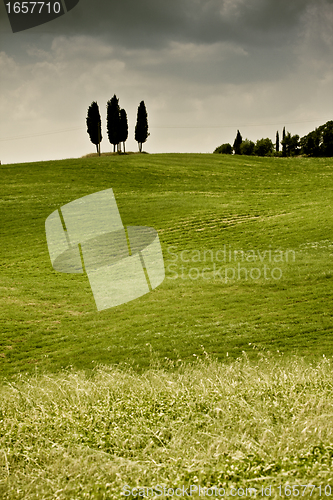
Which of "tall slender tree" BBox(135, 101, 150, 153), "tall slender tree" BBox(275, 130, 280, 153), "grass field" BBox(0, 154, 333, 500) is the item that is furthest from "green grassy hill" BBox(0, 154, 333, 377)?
"tall slender tree" BBox(275, 130, 280, 153)

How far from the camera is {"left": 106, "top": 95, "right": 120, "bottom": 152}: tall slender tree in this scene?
82.4 metres

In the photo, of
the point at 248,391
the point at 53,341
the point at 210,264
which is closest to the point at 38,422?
the point at 248,391

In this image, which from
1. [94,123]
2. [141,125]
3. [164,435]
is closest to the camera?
[164,435]

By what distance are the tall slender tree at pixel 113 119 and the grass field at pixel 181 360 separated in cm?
4928

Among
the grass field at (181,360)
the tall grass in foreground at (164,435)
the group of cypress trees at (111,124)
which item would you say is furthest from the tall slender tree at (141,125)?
the tall grass in foreground at (164,435)

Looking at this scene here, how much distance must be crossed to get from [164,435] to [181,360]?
5.18 m

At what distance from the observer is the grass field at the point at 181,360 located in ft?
17.8

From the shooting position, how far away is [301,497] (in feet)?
15.7

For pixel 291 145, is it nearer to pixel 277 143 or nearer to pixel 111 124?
pixel 277 143

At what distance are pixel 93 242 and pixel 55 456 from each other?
80.7ft

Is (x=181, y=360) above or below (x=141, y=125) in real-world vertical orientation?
below

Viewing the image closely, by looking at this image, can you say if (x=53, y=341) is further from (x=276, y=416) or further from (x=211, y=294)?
(x=276, y=416)

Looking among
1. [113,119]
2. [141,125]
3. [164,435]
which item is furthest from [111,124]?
[164,435]

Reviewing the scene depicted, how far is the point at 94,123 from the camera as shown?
268 ft
